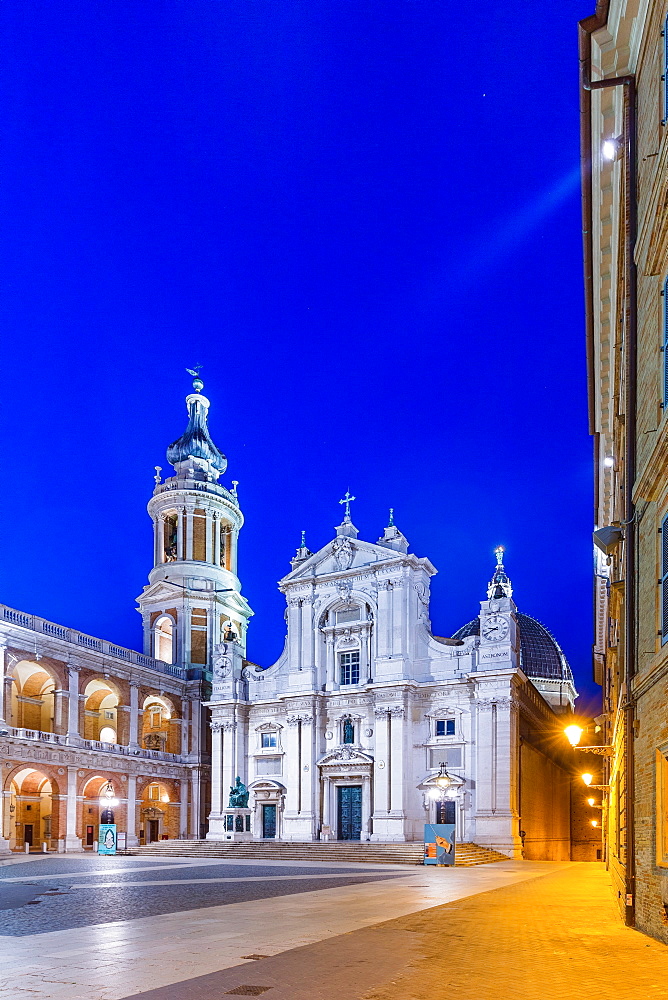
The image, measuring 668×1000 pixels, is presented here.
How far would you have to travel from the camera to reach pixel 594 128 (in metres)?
15.3

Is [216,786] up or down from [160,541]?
down

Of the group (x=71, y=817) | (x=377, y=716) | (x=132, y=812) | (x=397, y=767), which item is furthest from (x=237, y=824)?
(x=377, y=716)

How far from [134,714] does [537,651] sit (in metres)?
35.5

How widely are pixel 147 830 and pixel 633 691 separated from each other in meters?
48.8

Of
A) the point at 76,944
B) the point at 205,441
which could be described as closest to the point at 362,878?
the point at 76,944

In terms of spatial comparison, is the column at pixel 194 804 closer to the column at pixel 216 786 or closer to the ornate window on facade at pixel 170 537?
the column at pixel 216 786

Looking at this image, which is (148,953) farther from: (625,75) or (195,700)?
(195,700)

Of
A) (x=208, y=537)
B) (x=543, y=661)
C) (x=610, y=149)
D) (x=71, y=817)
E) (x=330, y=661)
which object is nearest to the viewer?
(x=610, y=149)

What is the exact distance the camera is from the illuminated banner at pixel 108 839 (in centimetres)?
3916

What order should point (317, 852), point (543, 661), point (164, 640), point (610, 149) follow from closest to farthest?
1. point (610, 149)
2. point (317, 852)
3. point (164, 640)
4. point (543, 661)

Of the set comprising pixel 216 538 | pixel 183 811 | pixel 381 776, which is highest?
pixel 216 538

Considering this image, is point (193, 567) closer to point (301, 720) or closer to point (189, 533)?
point (189, 533)

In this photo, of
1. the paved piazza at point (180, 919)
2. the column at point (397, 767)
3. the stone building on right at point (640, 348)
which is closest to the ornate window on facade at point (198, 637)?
the column at point (397, 767)

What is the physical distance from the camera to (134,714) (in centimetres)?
5347
